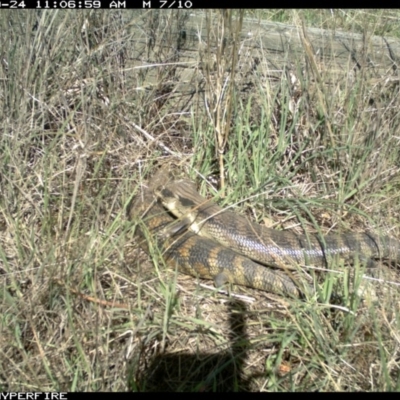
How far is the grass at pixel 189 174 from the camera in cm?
281

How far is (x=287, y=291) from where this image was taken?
3387mm

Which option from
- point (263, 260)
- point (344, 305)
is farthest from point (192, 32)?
point (344, 305)

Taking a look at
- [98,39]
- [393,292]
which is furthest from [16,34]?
[393,292]

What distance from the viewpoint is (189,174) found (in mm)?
4340

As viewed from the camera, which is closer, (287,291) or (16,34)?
(287,291)

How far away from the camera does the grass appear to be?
9.21 feet

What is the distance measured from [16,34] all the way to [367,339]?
3.34 m

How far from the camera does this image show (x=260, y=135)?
4.21 m

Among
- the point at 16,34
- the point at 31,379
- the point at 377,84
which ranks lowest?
the point at 31,379

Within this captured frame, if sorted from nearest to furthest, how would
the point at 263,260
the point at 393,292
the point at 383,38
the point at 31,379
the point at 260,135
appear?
the point at 31,379
the point at 393,292
the point at 263,260
the point at 260,135
the point at 383,38

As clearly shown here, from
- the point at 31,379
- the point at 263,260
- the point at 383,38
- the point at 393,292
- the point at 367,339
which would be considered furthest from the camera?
the point at 383,38

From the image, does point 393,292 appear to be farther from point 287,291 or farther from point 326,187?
point 326,187

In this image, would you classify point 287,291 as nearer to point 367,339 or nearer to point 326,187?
point 367,339

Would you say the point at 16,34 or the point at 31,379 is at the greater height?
the point at 16,34
